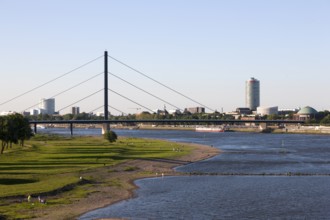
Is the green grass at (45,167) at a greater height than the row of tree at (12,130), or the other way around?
the row of tree at (12,130)

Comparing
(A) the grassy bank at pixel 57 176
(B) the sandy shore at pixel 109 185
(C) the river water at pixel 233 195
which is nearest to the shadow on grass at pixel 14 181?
→ (A) the grassy bank at pixel 57 176

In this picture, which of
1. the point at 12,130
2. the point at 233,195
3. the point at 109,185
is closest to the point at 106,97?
the point at 12,130

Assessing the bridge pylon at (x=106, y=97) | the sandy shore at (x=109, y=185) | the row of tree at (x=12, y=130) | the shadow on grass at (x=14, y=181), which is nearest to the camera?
the sandy shore at (x=109, y=185)

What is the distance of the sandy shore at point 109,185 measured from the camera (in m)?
44.1

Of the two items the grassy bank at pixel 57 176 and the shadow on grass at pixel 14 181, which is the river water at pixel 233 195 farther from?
the shadow on grass at pixel 14 181

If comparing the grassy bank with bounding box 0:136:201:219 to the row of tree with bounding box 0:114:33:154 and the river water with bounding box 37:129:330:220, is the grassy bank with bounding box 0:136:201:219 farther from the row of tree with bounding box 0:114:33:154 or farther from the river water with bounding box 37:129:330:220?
the river water with bounding box 37:129:330:220

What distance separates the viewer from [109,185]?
59.0 meters

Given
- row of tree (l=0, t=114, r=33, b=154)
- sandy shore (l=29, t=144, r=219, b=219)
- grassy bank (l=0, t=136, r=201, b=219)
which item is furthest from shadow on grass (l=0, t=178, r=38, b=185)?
row of tree (l=0, t=114, r=33, b=154)

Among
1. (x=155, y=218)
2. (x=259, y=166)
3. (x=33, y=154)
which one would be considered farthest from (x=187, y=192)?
(x=33, y=154)

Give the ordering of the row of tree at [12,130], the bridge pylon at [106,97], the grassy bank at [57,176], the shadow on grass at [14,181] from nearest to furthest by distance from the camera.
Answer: the grassy bank at [57,176], the shadow on grass at [14,181], the row of tree at [12,130], the bridge pylon at [106,97]

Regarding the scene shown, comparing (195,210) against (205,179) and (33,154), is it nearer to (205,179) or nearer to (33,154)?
(205,179)

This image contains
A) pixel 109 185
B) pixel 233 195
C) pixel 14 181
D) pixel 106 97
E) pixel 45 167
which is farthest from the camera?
pixel 106 97

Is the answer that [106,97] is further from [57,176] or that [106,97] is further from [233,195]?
[233,195]

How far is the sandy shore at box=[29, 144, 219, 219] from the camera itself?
1736 inches
